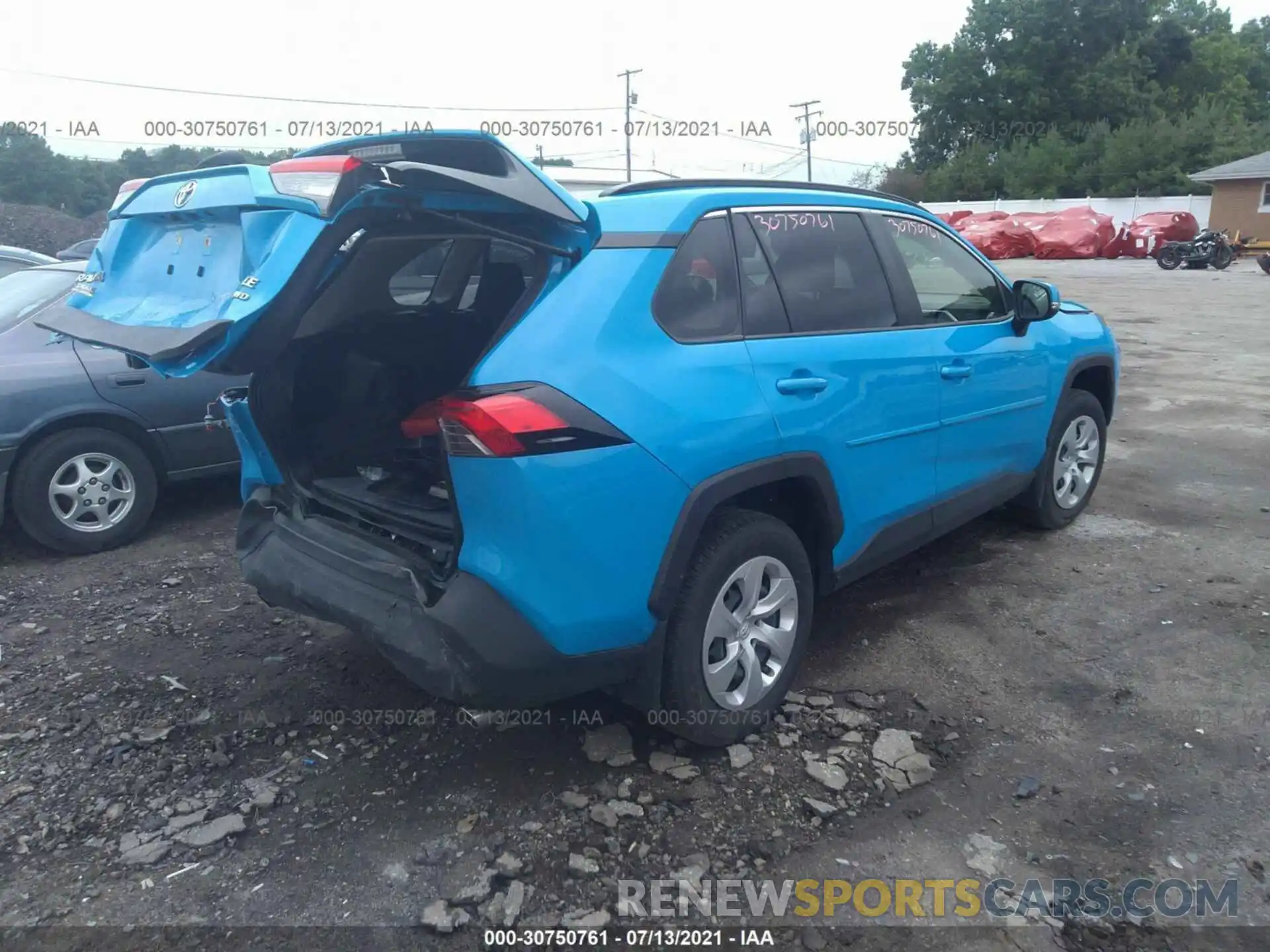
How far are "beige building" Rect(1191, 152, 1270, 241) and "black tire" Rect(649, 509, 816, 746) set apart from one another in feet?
130

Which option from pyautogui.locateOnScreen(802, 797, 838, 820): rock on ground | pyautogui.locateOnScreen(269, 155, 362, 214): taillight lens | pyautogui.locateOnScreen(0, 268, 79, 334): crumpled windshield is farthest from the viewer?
pyautogui.locateOnScreen(0, 268, 79, 334): crumpled windshield

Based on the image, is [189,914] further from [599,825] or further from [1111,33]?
[1111,33]

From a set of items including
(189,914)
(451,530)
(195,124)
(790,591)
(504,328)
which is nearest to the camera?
(189,914)

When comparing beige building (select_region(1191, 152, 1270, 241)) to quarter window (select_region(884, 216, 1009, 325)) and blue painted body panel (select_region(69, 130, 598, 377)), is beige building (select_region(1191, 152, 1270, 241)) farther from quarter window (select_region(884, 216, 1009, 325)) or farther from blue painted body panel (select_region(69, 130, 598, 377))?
blue painted body panel (select_region(69, 130, 598, 377))

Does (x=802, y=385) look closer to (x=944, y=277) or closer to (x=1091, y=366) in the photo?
(x=944, y=277)

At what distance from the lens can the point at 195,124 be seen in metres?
18.7

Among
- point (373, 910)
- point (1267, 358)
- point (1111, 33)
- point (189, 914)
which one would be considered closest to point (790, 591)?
point (373, 910)

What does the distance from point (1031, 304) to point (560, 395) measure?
115 inches

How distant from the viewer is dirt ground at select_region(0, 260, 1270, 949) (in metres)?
2.71

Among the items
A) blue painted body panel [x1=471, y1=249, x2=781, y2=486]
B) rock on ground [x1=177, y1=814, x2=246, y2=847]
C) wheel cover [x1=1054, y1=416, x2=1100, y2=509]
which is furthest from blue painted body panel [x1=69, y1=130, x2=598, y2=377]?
wheel cover [x1=1054, y1=416, x2=1100, y2=509]

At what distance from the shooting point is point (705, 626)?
3.10 metres

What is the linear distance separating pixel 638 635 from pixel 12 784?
216 cm

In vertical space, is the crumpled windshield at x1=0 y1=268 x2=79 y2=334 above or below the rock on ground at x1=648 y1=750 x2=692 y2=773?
above

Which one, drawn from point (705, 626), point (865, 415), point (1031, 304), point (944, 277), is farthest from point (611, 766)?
point (1031, 304)
